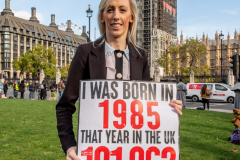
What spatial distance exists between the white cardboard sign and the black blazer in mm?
127

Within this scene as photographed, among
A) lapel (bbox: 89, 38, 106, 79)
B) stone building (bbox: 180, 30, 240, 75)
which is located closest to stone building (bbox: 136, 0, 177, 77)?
stone building (bbox: 180, 30, 240, 75)

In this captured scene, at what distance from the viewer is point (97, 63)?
5.30 ft

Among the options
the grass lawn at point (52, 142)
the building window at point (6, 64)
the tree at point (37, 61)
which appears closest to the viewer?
the grass lawn at point (52, 142)

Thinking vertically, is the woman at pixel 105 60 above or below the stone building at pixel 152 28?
below

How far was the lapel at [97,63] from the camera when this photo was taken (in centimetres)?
159

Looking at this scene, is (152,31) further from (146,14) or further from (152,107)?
(152,107)

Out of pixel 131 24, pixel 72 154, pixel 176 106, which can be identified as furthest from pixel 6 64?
pixel 176 106

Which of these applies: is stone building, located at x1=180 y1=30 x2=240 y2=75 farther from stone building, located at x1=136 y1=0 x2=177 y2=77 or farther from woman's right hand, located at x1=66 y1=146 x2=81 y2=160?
woman's right hand, located at x1=66 y1=146 x2=81 y2=160

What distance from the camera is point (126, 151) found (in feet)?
4.76

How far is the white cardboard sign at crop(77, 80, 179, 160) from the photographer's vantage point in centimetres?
144

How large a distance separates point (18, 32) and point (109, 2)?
280 feet

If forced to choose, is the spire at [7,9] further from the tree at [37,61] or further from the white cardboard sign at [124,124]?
the white cardboard sign at [124,124]

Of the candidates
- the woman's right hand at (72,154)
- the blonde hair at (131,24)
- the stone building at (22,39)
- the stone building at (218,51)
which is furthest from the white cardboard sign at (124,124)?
the stone building at (218,51)

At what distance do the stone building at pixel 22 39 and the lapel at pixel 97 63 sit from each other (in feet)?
221
